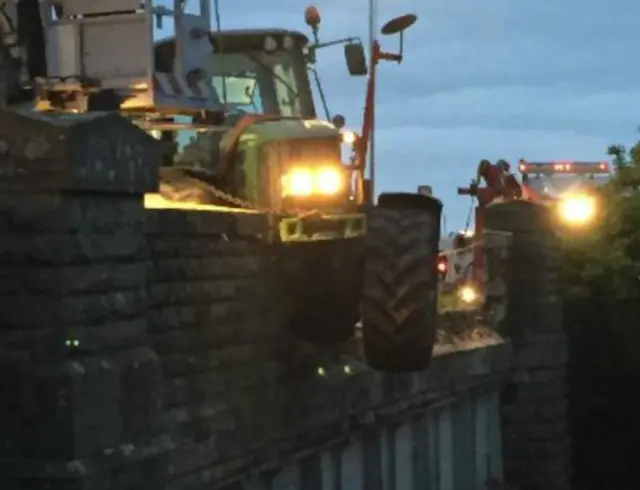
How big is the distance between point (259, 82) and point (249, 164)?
2.49 m

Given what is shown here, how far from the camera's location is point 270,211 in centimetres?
958

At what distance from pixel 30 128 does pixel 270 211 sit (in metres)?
2.69

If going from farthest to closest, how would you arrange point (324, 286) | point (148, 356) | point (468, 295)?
point (468, 295) < point (324, 286) < point (148, 356)

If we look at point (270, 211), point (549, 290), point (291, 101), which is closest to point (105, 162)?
point (270, 211)

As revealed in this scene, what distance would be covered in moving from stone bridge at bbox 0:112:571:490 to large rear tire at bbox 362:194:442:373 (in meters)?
0.64

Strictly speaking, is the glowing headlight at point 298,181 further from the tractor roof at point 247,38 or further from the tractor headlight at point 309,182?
the tractor roof at point 247,38

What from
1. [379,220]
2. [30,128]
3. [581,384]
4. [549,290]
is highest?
[30,128]

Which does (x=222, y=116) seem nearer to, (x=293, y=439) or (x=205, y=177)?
(x=205, y=177)

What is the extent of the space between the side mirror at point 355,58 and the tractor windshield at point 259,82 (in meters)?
0.46

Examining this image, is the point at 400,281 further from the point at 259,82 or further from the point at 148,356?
the point at 259,82

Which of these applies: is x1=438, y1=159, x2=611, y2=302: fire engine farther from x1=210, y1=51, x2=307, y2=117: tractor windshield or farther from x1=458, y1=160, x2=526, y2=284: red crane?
x1=210, y1=51, x2=307, y2=117: tractor windshield

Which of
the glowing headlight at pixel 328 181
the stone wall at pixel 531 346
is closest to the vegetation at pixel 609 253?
the stone wall at pixel 531 346

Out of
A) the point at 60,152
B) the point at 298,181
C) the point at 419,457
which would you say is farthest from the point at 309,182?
the point at 419,457

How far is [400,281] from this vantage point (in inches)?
376
